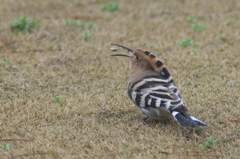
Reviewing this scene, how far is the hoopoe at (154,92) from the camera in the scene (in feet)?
12.8

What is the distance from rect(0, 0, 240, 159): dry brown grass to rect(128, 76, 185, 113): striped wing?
298mm

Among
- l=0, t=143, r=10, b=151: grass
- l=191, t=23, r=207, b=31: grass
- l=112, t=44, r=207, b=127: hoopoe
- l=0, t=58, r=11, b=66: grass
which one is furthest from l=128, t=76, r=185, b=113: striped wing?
l=191, t=23, r=207, b=31: grass

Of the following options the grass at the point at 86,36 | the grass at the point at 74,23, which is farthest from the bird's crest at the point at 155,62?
the grass at the point at 74,23

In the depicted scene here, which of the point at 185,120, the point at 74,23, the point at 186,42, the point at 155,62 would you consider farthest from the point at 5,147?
the point at 74,23

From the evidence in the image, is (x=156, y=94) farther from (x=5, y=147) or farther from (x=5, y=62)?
(x=5, y=62)

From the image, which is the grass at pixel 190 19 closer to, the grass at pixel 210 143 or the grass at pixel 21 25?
the grass at pixel 21 25

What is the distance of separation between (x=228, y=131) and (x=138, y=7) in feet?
19.5

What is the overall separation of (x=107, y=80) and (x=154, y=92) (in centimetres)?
175

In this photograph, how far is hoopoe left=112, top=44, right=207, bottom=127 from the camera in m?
3.89

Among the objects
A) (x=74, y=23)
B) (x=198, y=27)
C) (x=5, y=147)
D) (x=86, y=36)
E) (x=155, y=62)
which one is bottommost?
(x=5, y=147)

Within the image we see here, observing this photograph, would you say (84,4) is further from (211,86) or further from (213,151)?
(213,151)

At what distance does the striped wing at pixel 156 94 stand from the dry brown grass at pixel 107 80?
30 centimetres

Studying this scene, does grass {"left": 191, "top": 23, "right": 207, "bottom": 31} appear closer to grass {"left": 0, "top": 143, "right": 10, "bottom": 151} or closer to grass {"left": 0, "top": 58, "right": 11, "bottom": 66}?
grass {"left": 0, "top": 58, "right": 11, "bottom": 66}

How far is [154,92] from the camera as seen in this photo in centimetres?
407
